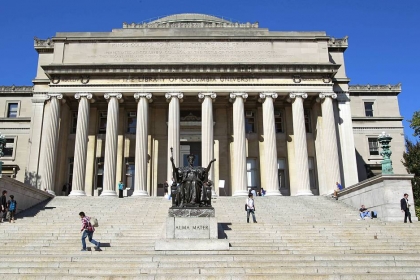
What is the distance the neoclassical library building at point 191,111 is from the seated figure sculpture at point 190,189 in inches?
630

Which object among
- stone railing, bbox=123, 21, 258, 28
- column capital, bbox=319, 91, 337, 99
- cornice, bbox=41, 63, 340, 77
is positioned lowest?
column capital, bbox=319, 91, 337, 99

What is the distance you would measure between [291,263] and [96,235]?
9274 millimetres

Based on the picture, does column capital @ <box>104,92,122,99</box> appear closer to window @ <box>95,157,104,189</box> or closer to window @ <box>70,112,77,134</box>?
window @ <box>70,112,77,134</box>

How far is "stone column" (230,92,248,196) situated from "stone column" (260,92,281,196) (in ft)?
6.03

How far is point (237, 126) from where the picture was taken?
3400 centimetres

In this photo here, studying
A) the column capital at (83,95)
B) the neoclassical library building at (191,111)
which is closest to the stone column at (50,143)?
the neoclassical library building at (191,111)

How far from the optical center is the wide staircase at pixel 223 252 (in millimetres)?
12125

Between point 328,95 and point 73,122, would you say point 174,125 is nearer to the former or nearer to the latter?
point 73,122

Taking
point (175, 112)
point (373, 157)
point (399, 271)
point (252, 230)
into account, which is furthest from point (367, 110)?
point (399, 271)

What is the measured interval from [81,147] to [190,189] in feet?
63.1

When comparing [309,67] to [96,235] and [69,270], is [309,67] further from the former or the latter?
[69,270]

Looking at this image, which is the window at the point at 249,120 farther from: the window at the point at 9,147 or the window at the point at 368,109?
the window at the point at 9,147

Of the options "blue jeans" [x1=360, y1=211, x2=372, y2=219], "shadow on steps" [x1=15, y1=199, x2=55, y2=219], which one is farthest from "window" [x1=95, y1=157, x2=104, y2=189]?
"blue jeans" [x1=360, y1=211, x2=372, y2=219]

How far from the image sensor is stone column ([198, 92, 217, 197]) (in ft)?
109
